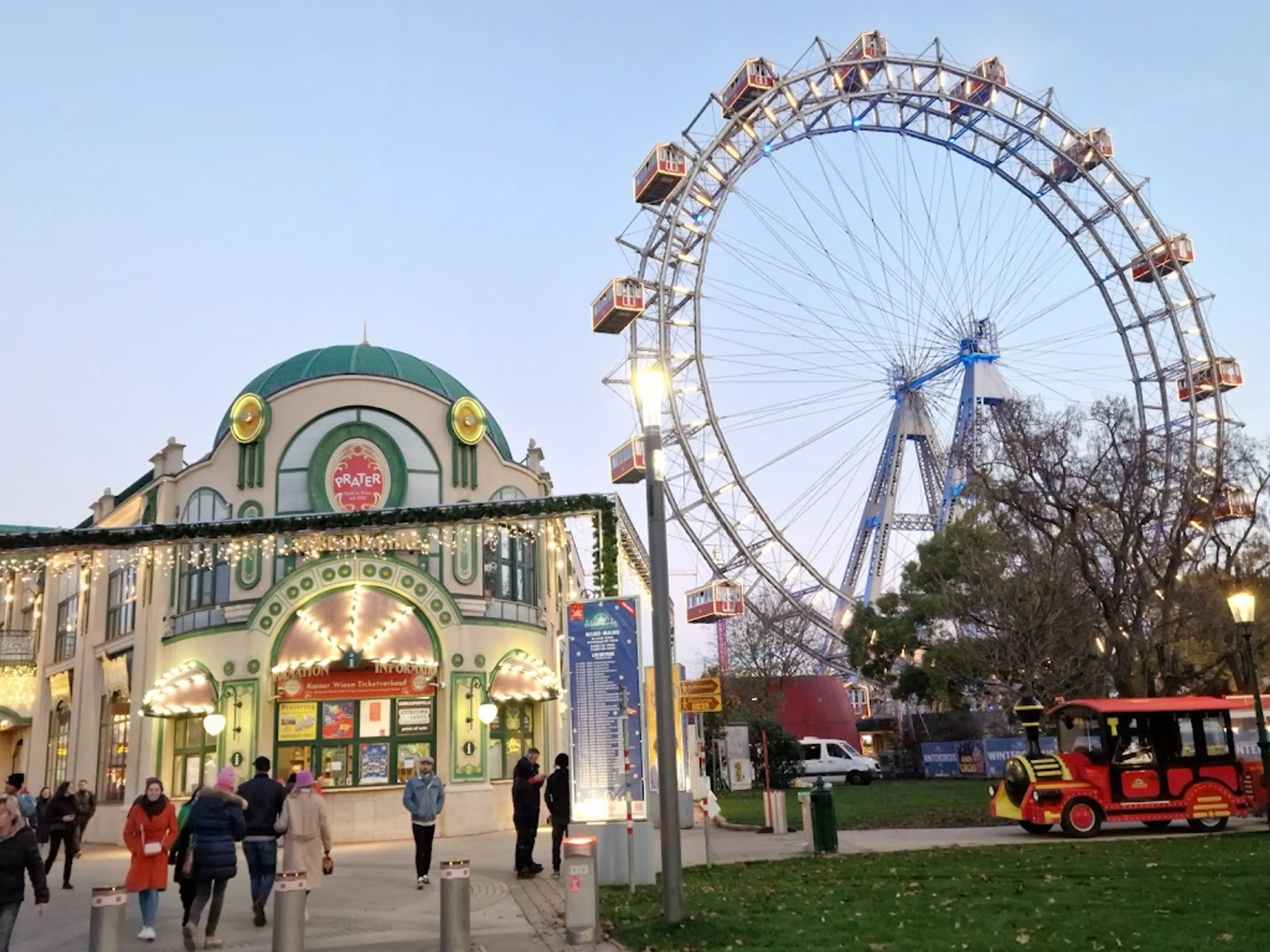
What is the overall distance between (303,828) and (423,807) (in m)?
2.93

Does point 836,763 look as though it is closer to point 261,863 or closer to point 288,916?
point 261,863

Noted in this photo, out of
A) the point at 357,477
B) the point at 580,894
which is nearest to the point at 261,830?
the point at 580,894

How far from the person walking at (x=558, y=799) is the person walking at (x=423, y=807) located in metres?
1.64

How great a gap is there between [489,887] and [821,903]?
15.6ft

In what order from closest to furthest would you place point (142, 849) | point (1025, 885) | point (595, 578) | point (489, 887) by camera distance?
point (142, 849)
point (1025, 885)
point (489, 887)
point (595, 578)

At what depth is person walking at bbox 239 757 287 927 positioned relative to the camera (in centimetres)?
1228

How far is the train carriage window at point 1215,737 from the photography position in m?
19.4

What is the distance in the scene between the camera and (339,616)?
2431 cm

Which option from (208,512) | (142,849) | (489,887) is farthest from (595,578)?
(208,512)

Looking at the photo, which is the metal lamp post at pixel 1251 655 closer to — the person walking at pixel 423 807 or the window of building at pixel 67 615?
the person walking at pixel 423 807

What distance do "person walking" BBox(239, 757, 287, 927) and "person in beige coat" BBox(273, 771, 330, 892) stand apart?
12 cm

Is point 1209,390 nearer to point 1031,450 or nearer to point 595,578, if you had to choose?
point 1031,450

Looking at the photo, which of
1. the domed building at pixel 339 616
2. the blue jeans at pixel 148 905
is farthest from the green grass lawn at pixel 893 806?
the blue jeans at pixel 148 905

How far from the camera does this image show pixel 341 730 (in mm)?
24297
